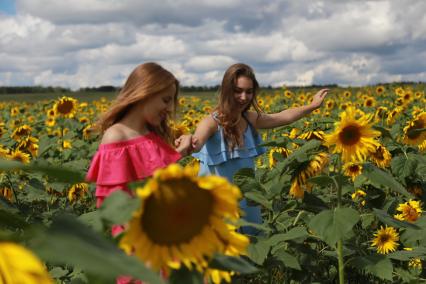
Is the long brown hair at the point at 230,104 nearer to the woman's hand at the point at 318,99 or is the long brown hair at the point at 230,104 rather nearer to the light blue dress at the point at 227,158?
the light blue dress at the point at 227,158

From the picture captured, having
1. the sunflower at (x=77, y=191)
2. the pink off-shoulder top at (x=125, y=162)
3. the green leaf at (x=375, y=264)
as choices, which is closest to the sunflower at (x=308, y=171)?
the green leaf at (x=375, y=264)

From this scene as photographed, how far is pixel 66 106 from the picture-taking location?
9734 mm

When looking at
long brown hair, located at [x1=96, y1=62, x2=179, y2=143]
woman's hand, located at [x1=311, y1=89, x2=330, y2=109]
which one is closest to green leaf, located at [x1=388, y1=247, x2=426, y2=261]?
long brown hair, located at [x1=96, y1=62, x2=179, y2=143]

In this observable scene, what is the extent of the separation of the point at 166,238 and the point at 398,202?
3792 mm

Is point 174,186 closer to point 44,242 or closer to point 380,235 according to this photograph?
point 44,242

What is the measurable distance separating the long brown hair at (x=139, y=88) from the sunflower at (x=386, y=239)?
2204mm

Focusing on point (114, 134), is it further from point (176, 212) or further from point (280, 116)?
point (280, 116)

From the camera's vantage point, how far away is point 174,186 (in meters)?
1.37

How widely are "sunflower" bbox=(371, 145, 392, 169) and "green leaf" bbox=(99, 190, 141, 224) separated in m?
4.14

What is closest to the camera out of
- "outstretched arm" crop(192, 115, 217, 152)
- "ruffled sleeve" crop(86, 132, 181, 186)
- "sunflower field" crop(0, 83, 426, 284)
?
"sunflower field" crop(0, 83, 426, 284)

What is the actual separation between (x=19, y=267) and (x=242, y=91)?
3.83 meters

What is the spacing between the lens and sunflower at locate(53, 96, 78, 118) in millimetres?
9664

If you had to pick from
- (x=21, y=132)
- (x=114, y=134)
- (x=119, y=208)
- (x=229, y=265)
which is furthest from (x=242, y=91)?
(x=21, y=132)

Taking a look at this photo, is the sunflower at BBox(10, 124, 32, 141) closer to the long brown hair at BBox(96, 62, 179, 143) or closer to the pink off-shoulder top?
the long brown hair at BBox(96, 62, 179, 143)
